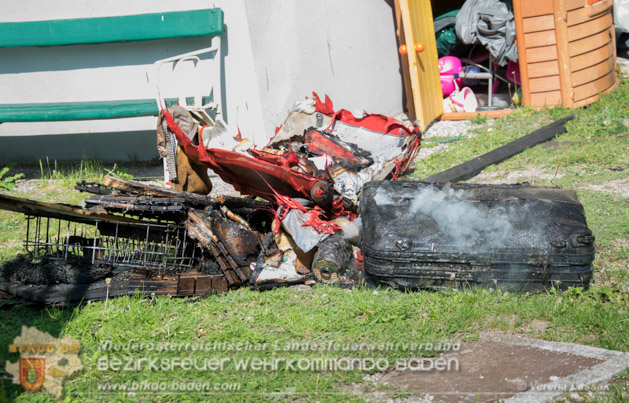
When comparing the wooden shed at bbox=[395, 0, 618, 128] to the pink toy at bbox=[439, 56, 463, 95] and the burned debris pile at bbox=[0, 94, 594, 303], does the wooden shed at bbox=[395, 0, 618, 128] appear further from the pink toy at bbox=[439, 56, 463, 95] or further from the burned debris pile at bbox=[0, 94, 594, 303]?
the burned debris pile at bbox=[0, 94, 594, 303]

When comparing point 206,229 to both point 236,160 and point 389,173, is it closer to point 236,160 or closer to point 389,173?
point 236,160

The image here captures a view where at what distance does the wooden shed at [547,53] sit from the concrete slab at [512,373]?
4.95m

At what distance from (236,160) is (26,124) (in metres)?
4.39

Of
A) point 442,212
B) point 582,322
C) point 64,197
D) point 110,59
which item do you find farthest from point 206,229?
point 110,59

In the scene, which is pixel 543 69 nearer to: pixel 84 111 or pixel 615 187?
pixel 615 187

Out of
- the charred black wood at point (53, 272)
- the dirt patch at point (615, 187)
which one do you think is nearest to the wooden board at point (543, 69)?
the dirt patch at point (615, 187)

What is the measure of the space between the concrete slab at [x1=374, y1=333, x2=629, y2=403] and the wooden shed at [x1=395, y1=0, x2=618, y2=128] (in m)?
4.95

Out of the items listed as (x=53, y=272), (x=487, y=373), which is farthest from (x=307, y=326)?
(x=53, y=272)

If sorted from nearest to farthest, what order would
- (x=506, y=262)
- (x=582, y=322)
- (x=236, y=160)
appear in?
(x=582, y=322)
(x=506, y=262)
(x=236, y=160)

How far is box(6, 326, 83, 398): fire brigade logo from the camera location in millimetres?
3078

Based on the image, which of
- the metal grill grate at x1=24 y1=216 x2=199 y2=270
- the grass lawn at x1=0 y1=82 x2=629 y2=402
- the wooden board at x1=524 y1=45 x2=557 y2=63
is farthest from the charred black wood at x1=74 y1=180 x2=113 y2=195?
the wooden board at x1=524 y1=45 x2=557 y2=63

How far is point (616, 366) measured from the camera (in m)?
2.79

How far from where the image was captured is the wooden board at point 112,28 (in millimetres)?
6824

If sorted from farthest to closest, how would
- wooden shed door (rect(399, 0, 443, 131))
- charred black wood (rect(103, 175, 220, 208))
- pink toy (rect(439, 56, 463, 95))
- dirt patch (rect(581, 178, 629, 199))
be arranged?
pink toy (rect(439, 56, 463, 95)) → wooden shed door (rect(399, 0, 443, 131)) → dirt patch (rect(581, 178, 629, 199)) → charred black wood (rect(103, 175, 220, 208))
